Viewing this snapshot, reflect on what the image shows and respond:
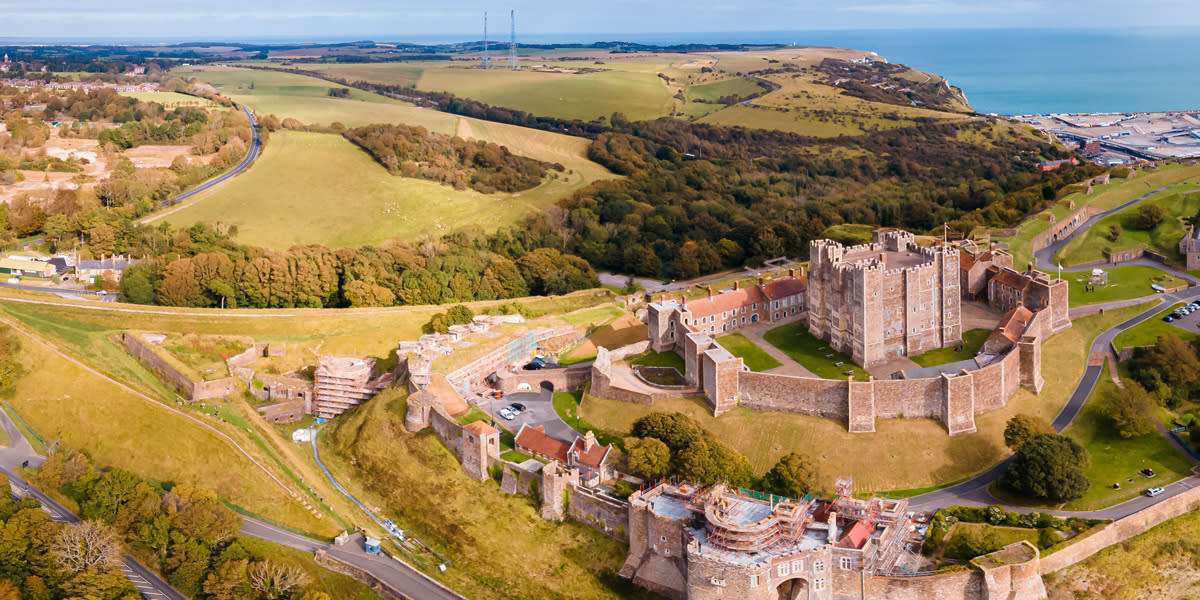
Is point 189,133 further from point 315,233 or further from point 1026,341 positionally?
point 1026,341

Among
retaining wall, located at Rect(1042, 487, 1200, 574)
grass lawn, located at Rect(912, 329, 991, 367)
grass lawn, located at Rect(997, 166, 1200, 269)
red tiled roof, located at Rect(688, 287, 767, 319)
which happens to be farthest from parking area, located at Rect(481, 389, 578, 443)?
grass lawn, located at Rect(997, 166, 1200, 269)

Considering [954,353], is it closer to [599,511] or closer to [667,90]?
[599,511]

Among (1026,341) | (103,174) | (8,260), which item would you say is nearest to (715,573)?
(1026,341)

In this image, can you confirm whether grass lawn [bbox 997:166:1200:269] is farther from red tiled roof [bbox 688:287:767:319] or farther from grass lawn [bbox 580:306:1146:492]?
grass lawn [bbox 580:306:1146:492]

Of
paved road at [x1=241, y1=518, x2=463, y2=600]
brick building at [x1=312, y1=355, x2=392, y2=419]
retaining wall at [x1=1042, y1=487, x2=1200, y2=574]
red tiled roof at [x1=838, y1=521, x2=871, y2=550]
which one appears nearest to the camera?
red tiled roof at [x1=838, y1=521, x2=871, y2=550]

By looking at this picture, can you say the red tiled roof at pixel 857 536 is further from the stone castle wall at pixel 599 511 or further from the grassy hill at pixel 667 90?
the grassy hill at pixel 667 90
